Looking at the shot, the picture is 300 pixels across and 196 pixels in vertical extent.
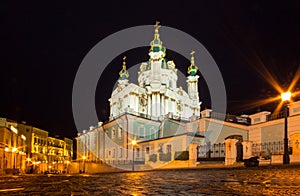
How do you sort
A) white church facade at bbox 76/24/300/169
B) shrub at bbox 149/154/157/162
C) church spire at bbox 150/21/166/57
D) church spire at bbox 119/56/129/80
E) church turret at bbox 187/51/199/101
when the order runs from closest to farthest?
white church facade at bbox 76/24/300/169 < shrub at bbox 149/154/157/162 < church spire at bbox 150/21/166/57 < church spire at bbox 119/56/129/80 < church turret at bbox 187/51/199/101

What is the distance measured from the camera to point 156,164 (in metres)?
30.8

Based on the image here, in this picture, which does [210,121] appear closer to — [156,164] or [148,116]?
[156,164]

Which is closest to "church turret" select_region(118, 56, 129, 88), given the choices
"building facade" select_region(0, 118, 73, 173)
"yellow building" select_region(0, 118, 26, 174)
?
"building facade" select_region(0, 118, 73, 173)

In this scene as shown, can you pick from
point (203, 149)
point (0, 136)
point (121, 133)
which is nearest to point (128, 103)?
point (121, 133)

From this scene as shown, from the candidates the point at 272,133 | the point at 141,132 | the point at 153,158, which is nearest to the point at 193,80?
the point at 141,132

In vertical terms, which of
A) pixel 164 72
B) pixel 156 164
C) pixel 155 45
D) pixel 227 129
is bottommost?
pixel 156 164

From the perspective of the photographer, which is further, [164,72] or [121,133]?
[164,72]

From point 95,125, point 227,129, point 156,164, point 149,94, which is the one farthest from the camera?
point 95,125

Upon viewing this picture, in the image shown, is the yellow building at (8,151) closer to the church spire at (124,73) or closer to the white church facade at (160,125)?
the white church facade at (160,125)

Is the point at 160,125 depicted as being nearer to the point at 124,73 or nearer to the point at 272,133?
the point at 124,73

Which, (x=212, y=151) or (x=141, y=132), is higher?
(x=141, y=132)

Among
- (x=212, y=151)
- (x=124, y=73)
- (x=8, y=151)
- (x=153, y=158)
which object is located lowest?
(x=8, y=151)

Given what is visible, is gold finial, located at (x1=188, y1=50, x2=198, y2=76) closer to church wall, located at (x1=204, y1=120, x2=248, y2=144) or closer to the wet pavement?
church wall, located at (x1=204, y1=120, x2=248, y2=144)

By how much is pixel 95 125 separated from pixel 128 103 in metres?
13.3
